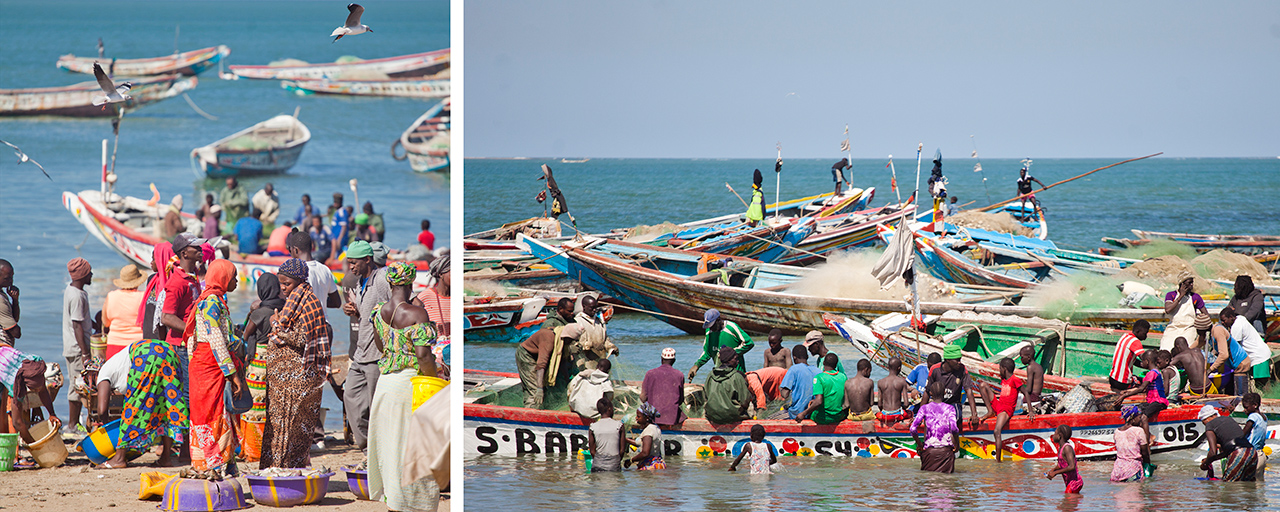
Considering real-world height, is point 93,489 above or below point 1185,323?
below

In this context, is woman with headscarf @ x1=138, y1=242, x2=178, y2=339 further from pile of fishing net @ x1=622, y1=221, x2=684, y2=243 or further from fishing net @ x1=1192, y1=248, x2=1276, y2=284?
fishing net @ x1=1192, y1=248, x2=1276, y2=284

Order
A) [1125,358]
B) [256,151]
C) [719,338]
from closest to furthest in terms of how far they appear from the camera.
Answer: [1125,358] → [719,338] → [256,151]

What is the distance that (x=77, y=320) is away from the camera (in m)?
7.70

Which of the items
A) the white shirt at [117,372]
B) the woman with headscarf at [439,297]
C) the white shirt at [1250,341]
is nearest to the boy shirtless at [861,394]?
the woman with headscarf at [439,297]

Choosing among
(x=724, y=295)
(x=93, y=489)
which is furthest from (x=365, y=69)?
(x=93, y=489)

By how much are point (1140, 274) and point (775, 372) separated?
10.2 metres

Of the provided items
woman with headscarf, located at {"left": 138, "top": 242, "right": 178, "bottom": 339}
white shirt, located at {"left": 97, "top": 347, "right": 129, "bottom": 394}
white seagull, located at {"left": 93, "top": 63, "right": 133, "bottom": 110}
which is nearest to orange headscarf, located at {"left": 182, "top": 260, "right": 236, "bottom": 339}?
woman with headscarf, located at {"left": 138, "top": 242, "right": 178, "bottom": 339}

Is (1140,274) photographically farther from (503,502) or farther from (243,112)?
(243,112)

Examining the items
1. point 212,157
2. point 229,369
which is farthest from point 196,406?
point 212,157

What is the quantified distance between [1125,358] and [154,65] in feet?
134

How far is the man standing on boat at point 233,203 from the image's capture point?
22.3 meters

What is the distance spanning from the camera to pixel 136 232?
1912 centimetres

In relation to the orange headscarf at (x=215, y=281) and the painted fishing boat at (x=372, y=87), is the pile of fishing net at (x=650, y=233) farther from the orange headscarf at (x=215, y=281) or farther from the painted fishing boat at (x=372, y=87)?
the painted fishing boat at (x=372, y=87)

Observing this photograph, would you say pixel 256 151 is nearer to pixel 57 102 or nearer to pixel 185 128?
pixel 57 102
